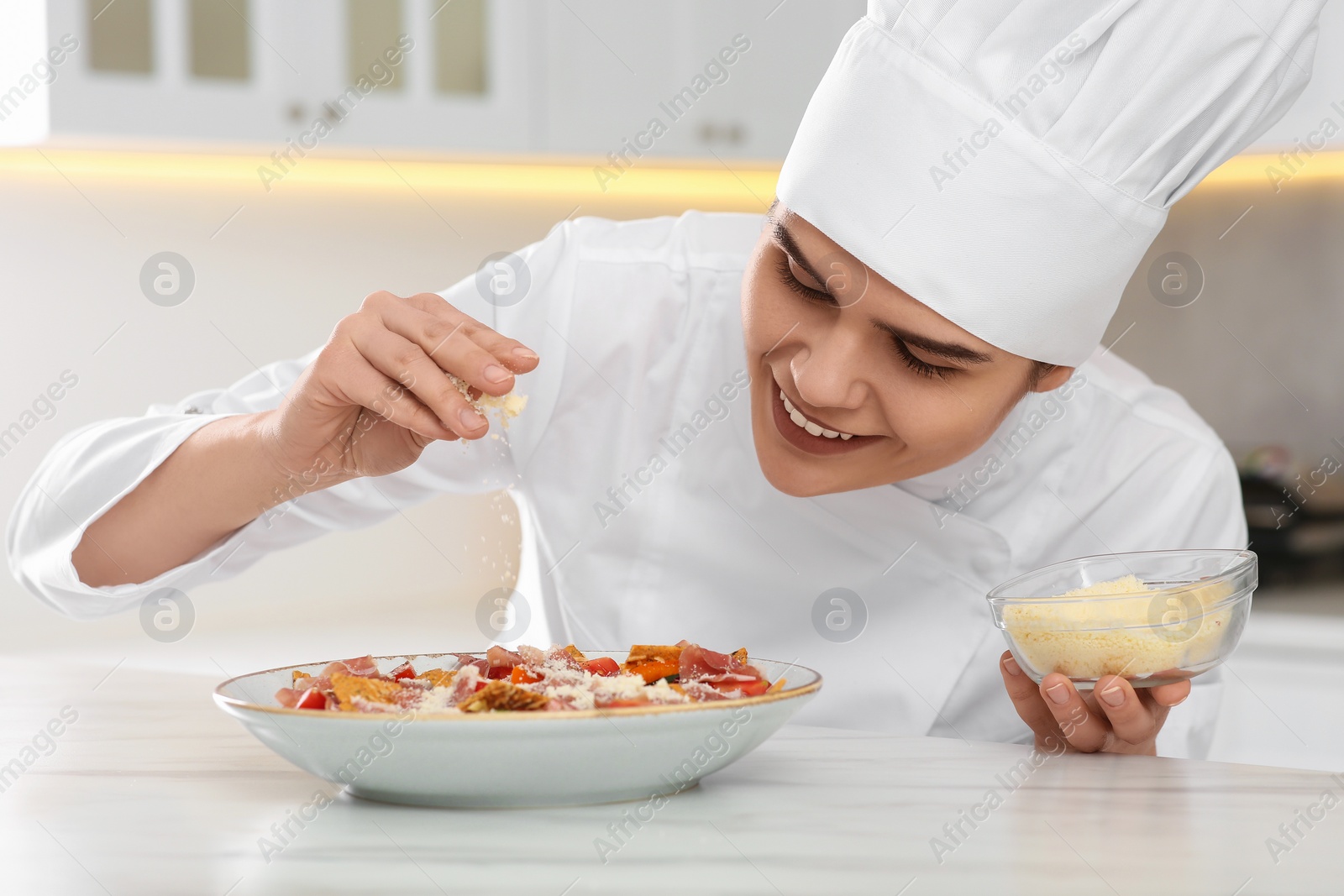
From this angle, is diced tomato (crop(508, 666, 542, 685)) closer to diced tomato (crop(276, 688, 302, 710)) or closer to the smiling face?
diced tomato (crop(276, 688, 302, 710))

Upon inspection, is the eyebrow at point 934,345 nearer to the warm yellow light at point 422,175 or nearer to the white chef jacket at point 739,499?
the white chef jacket at point 739,499

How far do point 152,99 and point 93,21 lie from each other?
0.13m

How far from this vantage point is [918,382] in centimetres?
91

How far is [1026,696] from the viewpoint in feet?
2.88

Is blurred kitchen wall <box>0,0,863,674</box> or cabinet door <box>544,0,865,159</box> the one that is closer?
blurred kitchen wall <box>0,0,863,674</box>

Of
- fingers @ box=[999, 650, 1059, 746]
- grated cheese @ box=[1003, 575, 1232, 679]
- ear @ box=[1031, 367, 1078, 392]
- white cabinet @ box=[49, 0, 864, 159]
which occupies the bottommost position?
fingers @ box=[999, 650, 1059, 746]

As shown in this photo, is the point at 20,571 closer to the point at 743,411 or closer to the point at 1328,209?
the point at 743,411

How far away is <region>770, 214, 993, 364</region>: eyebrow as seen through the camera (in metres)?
0.89

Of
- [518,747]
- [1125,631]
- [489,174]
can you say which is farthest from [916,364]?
[489,174]

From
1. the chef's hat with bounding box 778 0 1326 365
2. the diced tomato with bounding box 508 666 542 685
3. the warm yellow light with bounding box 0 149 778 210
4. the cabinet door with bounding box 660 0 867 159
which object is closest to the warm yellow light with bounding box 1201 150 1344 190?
the cabinet door with bounding box 660 0 867 159

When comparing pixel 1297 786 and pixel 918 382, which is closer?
pixel 1297 786

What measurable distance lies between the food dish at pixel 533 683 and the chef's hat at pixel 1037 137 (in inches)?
12.9

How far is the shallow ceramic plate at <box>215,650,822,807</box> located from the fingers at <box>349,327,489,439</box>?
0.22 metres

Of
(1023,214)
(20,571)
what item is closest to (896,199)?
(1023,214)
